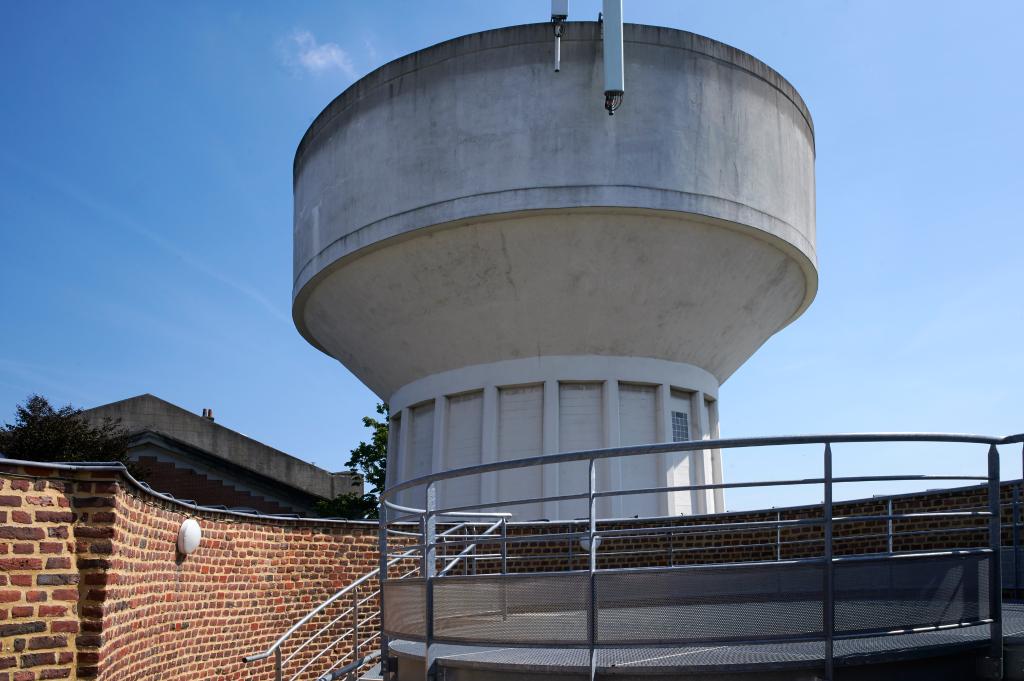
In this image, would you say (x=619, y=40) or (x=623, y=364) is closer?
(x=619, y=40)

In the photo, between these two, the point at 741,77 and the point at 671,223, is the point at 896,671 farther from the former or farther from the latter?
the point at 741,77

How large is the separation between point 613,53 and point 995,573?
9.98 m

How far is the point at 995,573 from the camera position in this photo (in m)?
6.18

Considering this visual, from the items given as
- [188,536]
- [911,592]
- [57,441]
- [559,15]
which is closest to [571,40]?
[559,15]

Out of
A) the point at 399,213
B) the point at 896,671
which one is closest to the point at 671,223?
the point at 399,213

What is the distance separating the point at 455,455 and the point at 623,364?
3.21m

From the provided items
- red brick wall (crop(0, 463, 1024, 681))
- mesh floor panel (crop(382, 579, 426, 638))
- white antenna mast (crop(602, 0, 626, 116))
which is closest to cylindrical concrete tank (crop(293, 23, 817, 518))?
white antenna mast (crop(602, 0, 626, 116))

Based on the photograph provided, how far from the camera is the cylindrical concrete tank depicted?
1478cm

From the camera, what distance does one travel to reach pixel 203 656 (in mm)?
10688

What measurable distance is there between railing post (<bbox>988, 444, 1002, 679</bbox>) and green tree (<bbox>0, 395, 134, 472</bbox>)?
2172cm

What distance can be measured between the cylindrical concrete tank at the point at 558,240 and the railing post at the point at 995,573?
8.87 metres

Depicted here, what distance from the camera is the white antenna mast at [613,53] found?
1427 centimetres

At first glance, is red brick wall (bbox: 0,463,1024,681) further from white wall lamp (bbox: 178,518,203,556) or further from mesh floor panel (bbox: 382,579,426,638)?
A: mesh floor panel (bbox: 382,579,426,638)

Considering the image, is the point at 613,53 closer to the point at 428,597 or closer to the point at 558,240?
the point at 558,240
